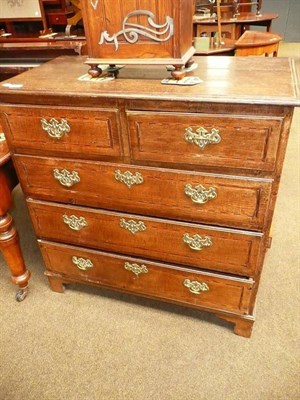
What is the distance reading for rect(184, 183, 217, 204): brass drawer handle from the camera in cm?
107

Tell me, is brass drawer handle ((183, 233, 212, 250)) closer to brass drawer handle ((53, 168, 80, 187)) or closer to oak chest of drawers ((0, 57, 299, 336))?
oak chest of drawers ((0, 57, 299, 336))

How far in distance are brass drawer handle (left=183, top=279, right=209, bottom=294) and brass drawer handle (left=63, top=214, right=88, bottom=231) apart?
461 millimetres

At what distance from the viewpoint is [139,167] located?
43.7 inches

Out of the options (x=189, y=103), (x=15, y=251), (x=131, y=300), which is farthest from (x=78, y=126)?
(x=131, y=300)

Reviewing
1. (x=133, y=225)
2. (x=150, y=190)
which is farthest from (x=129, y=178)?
(x=133, y=225)

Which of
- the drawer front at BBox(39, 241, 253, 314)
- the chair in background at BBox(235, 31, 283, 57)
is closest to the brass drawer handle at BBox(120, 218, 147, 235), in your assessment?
the drawer front at BBox(39, 241, 253, 314)

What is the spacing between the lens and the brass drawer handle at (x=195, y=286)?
4.29 feet

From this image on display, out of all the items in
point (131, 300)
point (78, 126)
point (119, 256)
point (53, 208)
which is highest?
point (78, 126)

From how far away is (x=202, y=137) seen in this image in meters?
0.97

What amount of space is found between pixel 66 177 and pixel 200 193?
49 cm

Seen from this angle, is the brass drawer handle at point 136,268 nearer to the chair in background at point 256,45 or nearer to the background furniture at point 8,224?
the background furniture at point 8,224

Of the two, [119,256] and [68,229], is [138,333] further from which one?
[68,229]

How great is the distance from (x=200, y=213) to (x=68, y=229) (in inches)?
22.4

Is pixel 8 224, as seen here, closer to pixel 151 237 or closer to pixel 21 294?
pixel 21 294
